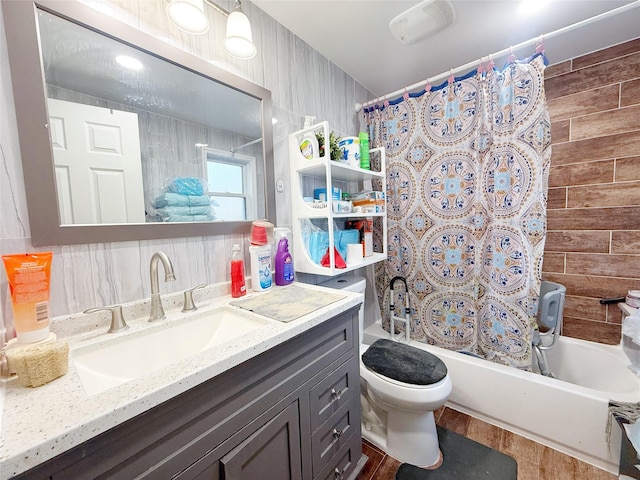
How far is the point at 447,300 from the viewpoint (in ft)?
5.51

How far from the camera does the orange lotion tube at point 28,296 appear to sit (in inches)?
22.8

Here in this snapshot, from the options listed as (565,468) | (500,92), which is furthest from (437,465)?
(500,92)

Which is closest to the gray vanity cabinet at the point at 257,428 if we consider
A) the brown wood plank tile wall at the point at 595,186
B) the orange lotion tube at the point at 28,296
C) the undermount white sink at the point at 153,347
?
the undermount white sink at the point at 153,347

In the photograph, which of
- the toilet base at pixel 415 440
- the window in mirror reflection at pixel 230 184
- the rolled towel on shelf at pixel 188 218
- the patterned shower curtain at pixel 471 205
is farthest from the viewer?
the patterned shower curtain at pixel 471 205

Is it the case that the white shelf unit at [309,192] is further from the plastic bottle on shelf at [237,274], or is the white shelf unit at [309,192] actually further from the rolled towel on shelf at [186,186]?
the rolled towel on shelf at [186,186]

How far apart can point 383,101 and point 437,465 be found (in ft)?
7.05

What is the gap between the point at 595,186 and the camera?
5.38 feet

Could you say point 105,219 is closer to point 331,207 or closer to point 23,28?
point 23,28

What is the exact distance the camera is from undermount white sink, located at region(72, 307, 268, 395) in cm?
66

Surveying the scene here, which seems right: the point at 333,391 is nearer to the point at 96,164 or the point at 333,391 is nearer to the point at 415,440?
the point at 415,440

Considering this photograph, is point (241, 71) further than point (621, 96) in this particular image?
No

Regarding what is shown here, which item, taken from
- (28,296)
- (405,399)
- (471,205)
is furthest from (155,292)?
(471,205)

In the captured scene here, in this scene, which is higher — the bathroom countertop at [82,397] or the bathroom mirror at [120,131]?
the bathroom mirror at [120,131]

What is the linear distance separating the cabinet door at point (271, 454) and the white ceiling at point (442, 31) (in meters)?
1.72
